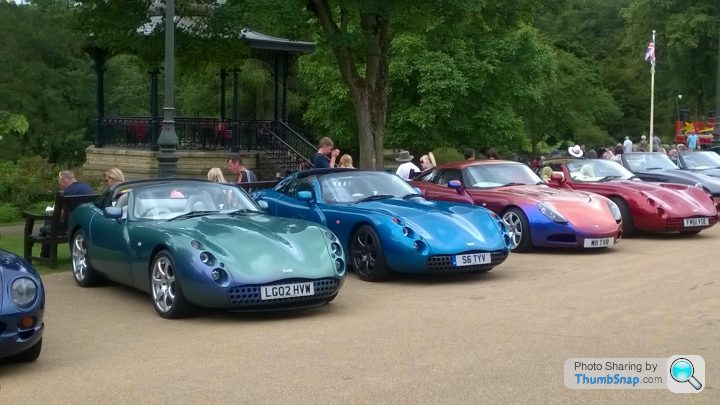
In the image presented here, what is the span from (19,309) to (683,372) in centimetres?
474

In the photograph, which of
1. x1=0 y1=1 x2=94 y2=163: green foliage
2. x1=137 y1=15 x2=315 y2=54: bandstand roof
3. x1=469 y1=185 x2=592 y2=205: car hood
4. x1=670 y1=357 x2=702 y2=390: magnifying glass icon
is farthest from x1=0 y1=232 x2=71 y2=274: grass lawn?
x1=0 y1=1 x2=94 y2=163: green foliage

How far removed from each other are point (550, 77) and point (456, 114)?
239 inches

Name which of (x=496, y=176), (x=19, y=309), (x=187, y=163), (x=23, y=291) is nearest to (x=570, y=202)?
(x=496, y=176)

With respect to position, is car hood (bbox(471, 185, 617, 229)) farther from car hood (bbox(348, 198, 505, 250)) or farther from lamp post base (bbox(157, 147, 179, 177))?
lamp post base (bbox(157, 147, 179, 177))

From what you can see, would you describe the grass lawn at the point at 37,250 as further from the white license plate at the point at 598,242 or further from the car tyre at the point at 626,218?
the car tyre at the point at 626,218

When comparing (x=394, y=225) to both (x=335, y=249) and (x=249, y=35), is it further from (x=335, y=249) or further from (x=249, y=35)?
(x=249, y=35)

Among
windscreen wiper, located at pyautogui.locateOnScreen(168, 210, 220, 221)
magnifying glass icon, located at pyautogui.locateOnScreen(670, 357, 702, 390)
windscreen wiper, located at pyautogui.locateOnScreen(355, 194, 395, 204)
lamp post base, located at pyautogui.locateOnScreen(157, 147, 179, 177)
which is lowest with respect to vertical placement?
magnifying glass icon, located at pyautogui.locateOnScreen(670, 357, 702, 390)

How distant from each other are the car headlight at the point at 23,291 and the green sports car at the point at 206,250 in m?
1.86

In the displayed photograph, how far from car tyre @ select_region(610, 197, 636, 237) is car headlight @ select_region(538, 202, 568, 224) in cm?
261

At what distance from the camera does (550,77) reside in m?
42.4

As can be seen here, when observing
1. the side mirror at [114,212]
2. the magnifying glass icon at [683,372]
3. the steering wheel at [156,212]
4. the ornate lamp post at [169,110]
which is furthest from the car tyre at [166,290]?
the ornate lamp post at [169,110]

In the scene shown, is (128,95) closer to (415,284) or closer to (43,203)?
(43,203)

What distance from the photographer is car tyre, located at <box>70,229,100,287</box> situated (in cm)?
1097

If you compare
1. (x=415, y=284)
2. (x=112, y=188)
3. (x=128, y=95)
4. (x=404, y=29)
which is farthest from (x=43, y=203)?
(x=128, y=95)
